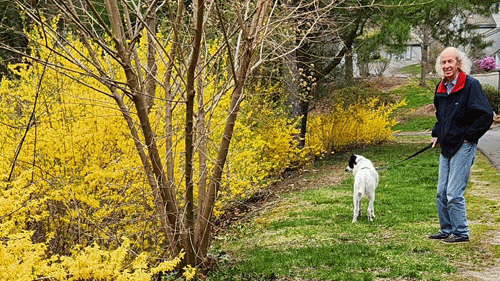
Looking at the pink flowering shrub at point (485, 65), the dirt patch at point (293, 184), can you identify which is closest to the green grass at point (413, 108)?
the pink flowering shrub at point (485, 65)

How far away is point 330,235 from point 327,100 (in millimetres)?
11565

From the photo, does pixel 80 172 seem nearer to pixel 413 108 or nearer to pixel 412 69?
pixel 413 108

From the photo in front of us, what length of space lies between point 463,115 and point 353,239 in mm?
1972

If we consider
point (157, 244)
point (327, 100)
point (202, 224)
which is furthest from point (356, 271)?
point (327, 100)

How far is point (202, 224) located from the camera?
18.2 feet

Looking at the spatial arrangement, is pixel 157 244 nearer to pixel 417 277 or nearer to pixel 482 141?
pixel 417 277

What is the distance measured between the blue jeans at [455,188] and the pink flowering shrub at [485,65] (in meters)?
43.9

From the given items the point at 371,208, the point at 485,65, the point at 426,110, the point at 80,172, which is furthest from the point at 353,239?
the point at 485,65

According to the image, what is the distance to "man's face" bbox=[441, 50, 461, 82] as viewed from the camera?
19.2ft

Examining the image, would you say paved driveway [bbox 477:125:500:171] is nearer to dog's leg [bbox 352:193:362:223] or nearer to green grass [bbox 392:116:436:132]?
green grass [bbox 392:116:436:132]

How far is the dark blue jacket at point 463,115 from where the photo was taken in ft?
18.6

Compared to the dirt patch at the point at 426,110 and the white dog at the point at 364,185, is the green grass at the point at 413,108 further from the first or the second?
the white dog at the point at 364,185

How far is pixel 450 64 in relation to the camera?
19.2 ft

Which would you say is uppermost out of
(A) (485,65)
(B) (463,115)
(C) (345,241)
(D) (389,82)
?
(A) (485,65)
